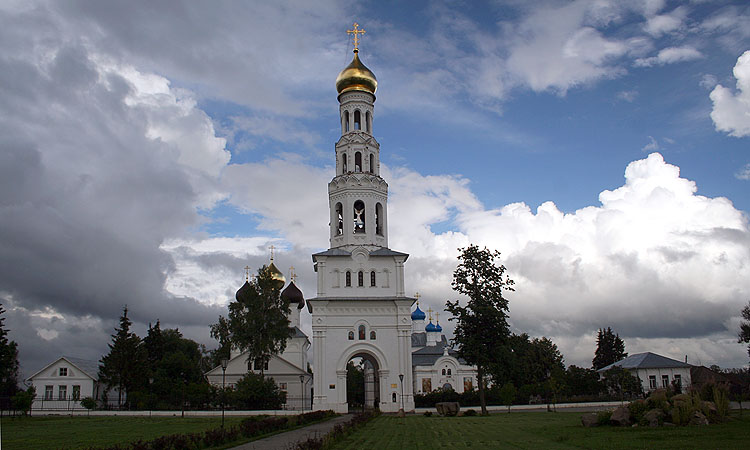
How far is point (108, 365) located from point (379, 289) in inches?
995

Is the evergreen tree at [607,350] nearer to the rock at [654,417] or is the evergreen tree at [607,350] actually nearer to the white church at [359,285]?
the white church at [359,285]

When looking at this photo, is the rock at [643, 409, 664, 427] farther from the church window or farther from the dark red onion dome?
the dark red onion dome

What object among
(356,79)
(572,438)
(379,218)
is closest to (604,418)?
(572,438)

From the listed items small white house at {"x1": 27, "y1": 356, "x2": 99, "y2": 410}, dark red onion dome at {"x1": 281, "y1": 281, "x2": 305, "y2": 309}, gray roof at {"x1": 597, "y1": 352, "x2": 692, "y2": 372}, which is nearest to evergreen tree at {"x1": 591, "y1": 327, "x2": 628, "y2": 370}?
gray roof at {"x1": 597, "y1": 352, "x2": 692, "y2": 372}

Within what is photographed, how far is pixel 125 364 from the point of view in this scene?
4981 centimetres

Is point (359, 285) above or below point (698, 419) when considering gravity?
above

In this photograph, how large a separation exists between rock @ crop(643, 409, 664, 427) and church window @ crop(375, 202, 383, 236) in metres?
28.4

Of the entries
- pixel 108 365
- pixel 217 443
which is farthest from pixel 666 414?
pixel 108 365

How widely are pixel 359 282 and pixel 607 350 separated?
4707 cm

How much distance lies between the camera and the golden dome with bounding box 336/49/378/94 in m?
46.1

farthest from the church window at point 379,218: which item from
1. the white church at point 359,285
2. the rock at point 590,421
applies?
the rock at point 590,421

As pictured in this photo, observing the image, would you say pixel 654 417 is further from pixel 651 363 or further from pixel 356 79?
pixel 651 363

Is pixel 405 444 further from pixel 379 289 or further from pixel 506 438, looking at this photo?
pixel 379 289

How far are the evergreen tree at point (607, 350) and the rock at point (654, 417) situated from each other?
205ft
